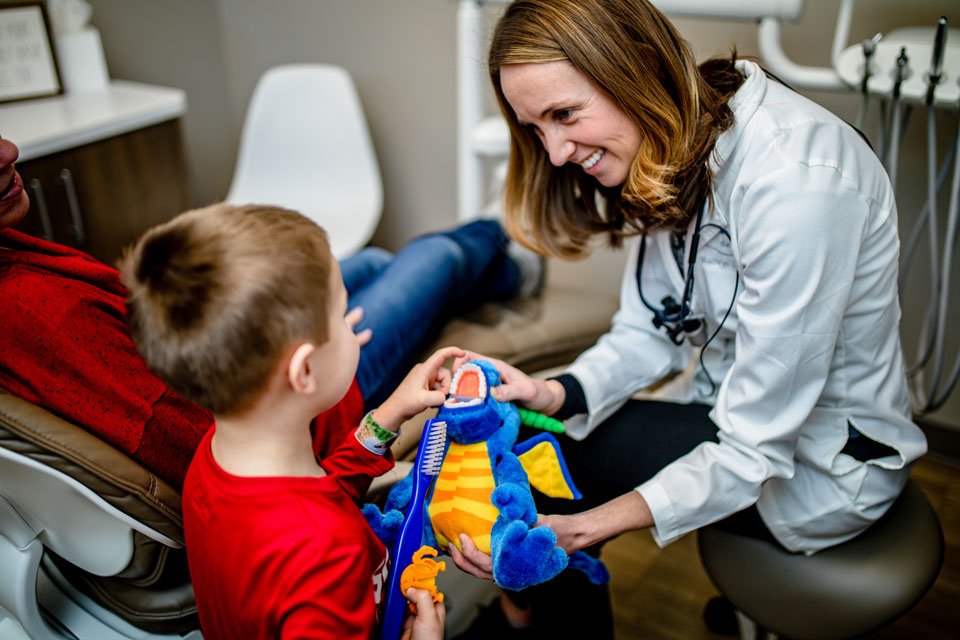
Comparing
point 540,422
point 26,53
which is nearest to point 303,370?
point 540,422

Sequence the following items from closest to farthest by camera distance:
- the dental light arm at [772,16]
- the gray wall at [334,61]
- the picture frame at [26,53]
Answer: the dental light arm at [772,16]
the picture frame at [26,53]
the gray wall at [334,61]

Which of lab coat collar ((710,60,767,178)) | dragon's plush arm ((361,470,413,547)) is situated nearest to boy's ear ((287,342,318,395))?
dragon's plush arm ((361,470,413,547))

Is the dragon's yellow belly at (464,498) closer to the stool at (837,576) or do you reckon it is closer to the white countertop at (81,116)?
the stool at (837,576)

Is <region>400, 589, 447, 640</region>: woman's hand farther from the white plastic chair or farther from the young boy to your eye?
the white plastic chair

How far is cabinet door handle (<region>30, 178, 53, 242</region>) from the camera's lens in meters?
1.64

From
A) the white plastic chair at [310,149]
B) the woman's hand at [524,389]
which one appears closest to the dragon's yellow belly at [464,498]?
the woman's hand at [524,389]

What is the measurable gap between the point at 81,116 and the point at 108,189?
182 mm

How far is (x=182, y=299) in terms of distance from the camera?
0.68 metres

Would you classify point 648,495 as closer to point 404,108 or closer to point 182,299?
point 182,299

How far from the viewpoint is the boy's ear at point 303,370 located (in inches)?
27.6

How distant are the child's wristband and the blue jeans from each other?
0.41 meters

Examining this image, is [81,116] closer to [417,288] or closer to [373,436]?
[417,288]

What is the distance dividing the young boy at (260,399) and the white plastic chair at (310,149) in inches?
64.1

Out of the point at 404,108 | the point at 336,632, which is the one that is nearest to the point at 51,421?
the point at 336,632
